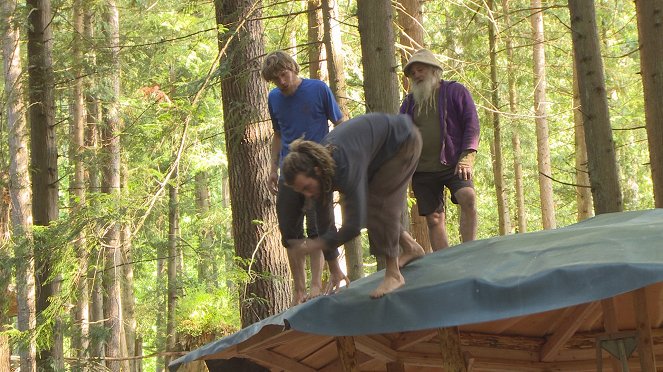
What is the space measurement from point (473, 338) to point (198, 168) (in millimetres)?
15375

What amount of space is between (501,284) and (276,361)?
253 cm

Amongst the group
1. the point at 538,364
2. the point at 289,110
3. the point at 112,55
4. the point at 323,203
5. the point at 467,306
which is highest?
the point at 112,55

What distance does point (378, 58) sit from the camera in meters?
7.64

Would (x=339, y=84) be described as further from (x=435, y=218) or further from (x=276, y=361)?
(x=276, y=361)

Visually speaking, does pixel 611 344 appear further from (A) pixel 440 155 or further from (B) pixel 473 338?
(A) pixel 440 155

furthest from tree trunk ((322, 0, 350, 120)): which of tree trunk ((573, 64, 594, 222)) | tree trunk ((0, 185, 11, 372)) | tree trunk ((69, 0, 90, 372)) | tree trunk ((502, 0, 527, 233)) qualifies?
tree trunk ((502, 0, 527, 233))

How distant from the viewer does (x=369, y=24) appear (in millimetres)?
7676

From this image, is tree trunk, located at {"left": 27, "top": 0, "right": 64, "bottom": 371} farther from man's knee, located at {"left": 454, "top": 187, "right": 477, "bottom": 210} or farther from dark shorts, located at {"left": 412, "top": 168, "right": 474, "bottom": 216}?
man's knee, located at {"left": 454, "top": 187, "right": 477, "bottom": 210}

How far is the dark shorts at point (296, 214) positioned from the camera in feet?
17.7

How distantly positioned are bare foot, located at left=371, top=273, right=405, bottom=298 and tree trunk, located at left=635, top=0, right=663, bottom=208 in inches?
167

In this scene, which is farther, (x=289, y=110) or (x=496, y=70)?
(x=496, y=70)

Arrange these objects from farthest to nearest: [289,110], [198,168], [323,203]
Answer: [198,168], [289,110], [323,203]

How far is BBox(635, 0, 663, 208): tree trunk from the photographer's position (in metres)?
8.46

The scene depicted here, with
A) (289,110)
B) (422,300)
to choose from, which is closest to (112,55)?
(289,110)
